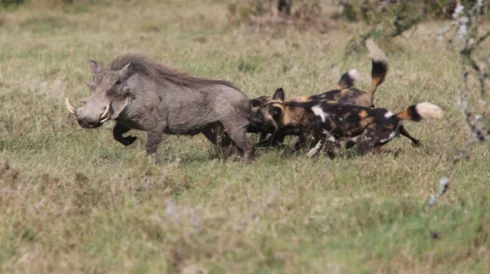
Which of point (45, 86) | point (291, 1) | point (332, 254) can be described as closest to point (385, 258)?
point (332, 254)

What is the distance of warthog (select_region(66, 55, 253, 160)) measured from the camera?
687 centimetres

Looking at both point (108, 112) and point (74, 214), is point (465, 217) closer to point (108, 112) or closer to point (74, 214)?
point (74, 214)

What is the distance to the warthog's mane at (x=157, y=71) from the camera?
7.11m

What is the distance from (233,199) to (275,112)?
7.22 ft

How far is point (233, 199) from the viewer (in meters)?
5.70

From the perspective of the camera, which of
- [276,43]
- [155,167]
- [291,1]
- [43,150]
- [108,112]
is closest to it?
[155,167]

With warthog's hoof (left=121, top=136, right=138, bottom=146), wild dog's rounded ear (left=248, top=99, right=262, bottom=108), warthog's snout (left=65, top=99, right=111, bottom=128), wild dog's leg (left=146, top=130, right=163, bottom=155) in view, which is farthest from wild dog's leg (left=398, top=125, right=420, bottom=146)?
warthog's snout (left=65, top=99, right=111, bottom=128)

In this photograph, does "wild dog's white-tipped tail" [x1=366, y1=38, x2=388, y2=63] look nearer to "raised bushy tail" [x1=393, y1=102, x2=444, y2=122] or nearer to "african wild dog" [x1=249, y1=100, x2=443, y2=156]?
"african wild dog" [x1=249, y1=100, x2=443, y2=156]

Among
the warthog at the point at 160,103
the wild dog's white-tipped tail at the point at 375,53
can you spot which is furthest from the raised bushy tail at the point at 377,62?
the warthog at the point at 160,103

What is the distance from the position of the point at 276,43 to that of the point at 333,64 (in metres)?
2.21

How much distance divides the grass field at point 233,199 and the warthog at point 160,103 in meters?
0.28

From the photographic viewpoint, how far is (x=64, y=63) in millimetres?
11688

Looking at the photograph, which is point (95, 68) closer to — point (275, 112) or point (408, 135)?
point (275, 112)

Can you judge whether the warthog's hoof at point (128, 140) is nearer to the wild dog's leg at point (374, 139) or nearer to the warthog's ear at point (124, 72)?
the warthog's ear at point (124, 72)
